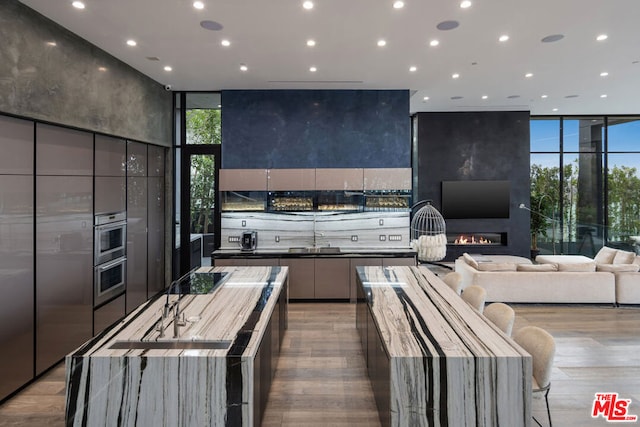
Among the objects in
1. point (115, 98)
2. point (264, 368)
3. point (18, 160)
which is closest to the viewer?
point (264, 368)

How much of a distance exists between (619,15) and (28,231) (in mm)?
6230

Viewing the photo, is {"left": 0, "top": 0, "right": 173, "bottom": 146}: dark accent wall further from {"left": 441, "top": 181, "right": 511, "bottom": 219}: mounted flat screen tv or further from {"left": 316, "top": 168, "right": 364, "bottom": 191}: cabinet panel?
{"left": 441, "top": 181, "right": 511, "bottom": 219}: mounted flat screen tv

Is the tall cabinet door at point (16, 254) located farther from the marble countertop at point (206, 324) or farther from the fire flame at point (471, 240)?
the fire flame at point (471, 240)

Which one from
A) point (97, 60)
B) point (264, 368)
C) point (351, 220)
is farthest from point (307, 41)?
point (264, 368)

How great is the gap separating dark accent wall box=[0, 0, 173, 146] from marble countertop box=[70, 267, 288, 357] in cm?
224

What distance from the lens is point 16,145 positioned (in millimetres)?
3654

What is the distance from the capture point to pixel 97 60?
196 inches

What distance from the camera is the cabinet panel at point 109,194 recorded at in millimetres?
4954

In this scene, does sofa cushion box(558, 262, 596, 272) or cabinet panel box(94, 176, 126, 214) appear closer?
cabinet panel box(94, 176, 126, 214)

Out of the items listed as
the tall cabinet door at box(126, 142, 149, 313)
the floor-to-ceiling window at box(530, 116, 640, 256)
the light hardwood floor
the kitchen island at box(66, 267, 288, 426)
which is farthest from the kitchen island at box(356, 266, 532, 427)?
the floor-to-ceiling window at box(530, 116, 640, 256)

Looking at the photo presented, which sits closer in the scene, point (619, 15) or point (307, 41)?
point (619, 15)

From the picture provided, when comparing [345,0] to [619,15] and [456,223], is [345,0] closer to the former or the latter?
[619,15]

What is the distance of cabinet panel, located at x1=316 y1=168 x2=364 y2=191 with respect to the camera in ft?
22.2

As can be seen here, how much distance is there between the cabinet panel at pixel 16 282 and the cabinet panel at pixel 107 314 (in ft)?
3.58
